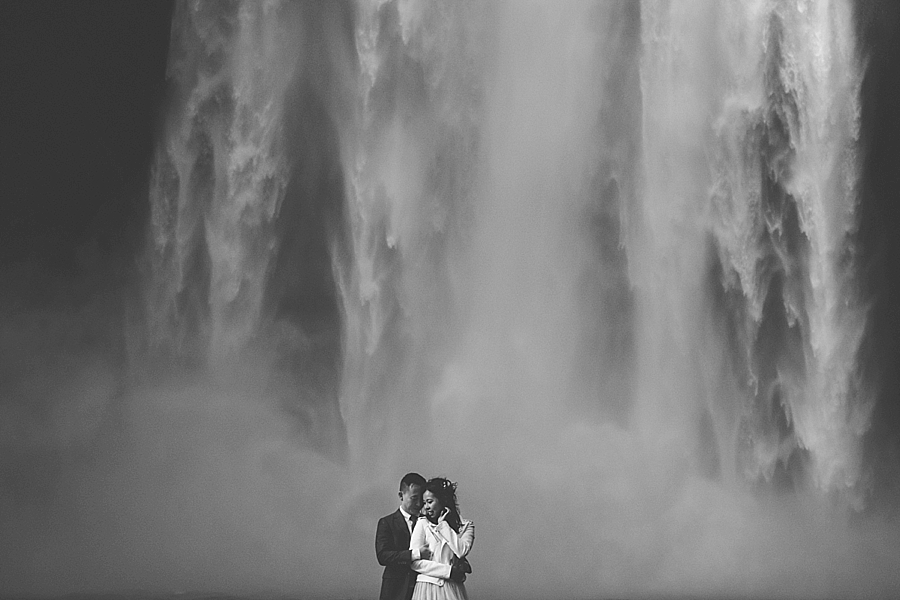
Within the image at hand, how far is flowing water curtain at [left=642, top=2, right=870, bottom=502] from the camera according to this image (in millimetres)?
24594

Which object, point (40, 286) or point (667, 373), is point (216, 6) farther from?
point (667, 373)

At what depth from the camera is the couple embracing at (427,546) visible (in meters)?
8.06

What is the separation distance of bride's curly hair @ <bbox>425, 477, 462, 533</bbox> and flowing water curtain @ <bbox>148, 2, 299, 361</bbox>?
17.5m

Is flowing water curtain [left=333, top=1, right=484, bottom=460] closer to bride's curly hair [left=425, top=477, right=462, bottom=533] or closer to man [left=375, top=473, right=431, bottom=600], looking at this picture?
man [left=375, top=473, right=431, bottom=600]

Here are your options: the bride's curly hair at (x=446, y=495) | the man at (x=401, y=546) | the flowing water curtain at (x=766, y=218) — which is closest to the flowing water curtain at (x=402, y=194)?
the flowing water curtain at (x=766, y=218)

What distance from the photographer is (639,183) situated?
25797 millimetres

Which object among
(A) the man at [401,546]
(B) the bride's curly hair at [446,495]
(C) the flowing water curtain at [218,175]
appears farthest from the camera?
(C) the flowing water curtain at [218,175]

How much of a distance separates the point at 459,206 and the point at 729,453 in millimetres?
7973

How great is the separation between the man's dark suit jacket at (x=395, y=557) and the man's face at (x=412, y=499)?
13cm

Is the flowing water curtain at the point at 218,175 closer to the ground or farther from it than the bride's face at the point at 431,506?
farther from it

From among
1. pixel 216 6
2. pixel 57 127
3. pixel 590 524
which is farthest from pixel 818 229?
pixel 57 127

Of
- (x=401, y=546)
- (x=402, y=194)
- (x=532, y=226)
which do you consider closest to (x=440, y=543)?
(x=401, y=546)

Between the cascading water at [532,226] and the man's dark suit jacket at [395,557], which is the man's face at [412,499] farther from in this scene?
the cascading water at [532,226]

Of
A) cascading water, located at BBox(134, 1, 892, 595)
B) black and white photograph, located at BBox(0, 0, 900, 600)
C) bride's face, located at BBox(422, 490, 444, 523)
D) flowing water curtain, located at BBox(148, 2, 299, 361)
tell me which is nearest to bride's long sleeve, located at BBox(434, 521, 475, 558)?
bride's face, located at BBox(422, 490, 444, 523)
